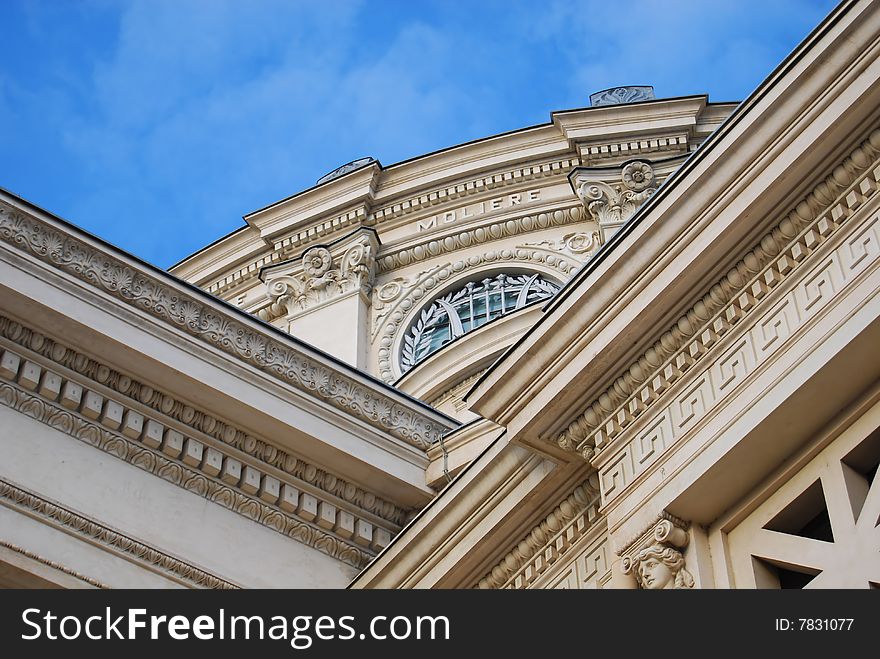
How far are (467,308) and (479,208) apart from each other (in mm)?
1343

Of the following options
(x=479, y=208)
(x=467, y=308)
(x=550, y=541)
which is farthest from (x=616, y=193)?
(x=550, y=541)

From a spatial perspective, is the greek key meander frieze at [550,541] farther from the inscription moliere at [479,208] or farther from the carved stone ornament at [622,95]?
the carved stone ornament at [622,95]

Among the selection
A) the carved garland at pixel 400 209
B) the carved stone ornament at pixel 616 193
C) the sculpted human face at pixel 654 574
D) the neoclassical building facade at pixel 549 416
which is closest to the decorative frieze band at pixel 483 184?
the carved garland at pixel 400 209

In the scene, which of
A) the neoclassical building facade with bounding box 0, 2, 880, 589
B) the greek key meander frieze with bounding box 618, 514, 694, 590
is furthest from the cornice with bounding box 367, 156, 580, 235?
the greek key meander frieze with bounding box 618, 514, 694, 590

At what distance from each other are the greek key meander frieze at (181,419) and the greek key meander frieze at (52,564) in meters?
1.00

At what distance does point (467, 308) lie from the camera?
57.8 feet

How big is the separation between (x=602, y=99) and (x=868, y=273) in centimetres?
1234

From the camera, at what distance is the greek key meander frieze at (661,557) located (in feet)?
25.5

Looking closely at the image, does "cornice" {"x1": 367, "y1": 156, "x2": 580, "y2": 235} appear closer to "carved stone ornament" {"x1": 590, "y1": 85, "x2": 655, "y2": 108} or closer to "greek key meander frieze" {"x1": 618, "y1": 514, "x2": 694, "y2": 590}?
"carved stone ornament" {"x1": 590, "y1": 85, "x2": 655, "y2": 108}

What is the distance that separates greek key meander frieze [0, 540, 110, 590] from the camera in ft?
29.7

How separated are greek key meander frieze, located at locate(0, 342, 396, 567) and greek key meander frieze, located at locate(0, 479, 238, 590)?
1.76 ft

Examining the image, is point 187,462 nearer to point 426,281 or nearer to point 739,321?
point 739,321
